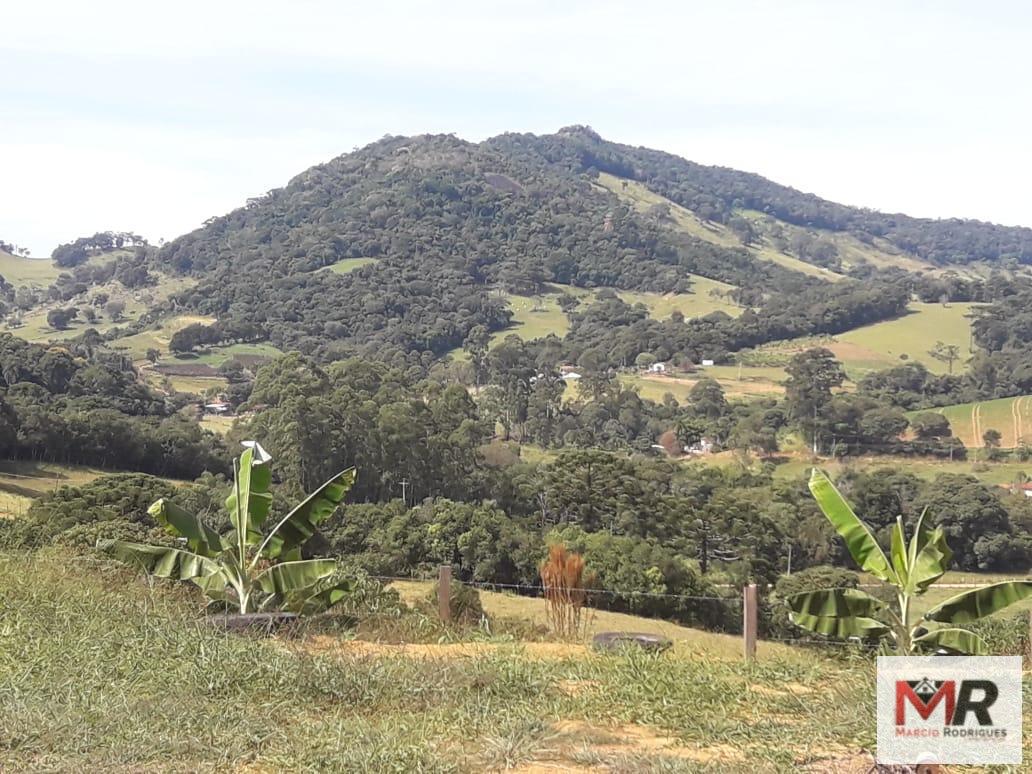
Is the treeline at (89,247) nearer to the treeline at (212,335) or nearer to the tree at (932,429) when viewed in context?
the treeline at (212,335)

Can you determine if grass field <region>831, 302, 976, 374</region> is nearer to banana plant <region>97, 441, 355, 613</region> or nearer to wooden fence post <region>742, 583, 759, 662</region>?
wooden fence post <region>742, 583, 759, 662</region>

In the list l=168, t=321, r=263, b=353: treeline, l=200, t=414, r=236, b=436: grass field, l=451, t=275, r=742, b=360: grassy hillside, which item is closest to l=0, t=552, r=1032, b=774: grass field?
l=200, t=414, r=236, b=436: grass field

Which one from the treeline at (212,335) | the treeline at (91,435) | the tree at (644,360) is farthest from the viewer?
the tree at (644,360)

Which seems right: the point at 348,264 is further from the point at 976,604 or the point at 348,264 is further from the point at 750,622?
the point at 976,604

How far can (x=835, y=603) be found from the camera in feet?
21.6

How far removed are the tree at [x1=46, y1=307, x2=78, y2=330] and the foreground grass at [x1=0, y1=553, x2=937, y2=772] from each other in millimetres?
97669

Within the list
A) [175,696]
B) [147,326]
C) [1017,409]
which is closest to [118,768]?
[175,696]

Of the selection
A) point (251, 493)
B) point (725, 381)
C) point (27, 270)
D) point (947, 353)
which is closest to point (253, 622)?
point (251, 493)

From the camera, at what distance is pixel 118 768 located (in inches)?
156

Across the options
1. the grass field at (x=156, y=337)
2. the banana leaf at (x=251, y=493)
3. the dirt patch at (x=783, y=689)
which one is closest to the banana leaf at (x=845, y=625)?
the dirt patch at (x=783, y=689)

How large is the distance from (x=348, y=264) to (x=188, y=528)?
118404 millimetres

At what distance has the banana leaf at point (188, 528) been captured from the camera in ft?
23.9

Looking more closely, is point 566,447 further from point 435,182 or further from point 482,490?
point 435,182

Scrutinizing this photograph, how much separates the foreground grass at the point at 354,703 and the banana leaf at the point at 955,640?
46cm
